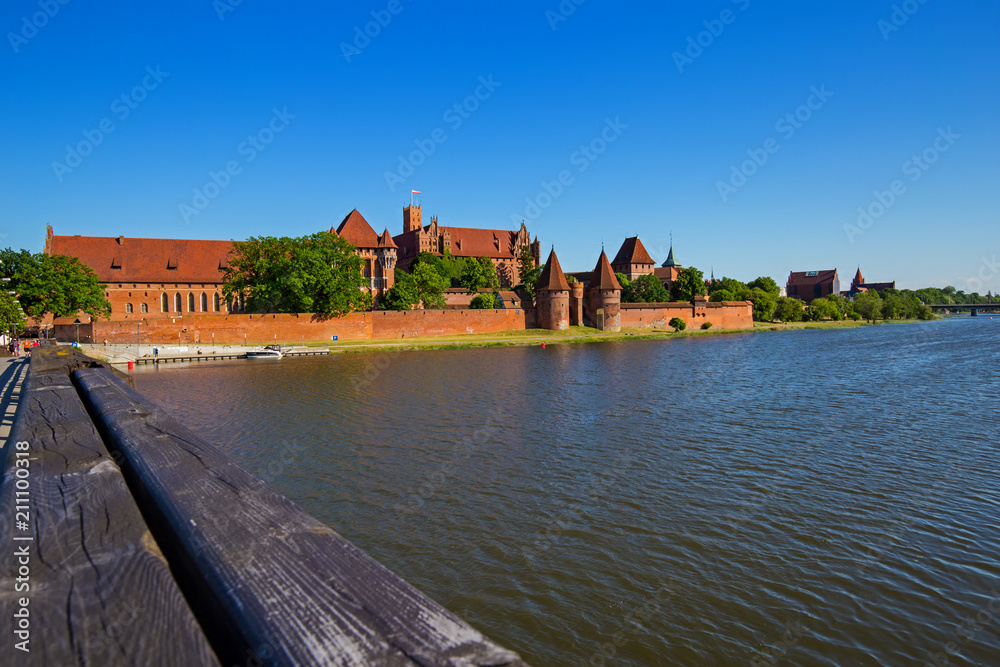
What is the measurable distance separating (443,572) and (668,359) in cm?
3328

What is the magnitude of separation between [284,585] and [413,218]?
10376cm

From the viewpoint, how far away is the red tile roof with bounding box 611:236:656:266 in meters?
102

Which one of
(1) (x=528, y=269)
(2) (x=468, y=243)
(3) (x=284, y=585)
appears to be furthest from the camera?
(2) (x=468, y=243)

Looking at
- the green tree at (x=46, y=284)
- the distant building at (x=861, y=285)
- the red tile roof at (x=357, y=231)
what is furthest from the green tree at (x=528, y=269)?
the distant building at (x=861, y=285)

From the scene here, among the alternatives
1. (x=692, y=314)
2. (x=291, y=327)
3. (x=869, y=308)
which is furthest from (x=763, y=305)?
(x=291, y=327)

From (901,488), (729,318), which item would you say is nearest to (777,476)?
(901,488)

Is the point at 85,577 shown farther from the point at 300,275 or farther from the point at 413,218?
the point at 413,218

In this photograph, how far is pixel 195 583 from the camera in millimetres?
1598

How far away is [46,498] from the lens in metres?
1.99

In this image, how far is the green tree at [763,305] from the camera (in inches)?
3578

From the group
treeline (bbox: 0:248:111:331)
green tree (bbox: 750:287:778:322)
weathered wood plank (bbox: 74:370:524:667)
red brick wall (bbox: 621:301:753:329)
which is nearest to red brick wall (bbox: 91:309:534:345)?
treeline (bbox: 0:248:111:331)

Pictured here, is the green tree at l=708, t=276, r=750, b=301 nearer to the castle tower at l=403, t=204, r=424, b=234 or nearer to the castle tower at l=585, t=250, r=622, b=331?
the castle tower at l=585, t=250, r=622, b=331

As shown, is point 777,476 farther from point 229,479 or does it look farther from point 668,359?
point 668,359

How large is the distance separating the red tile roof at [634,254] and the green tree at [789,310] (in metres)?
21.5
